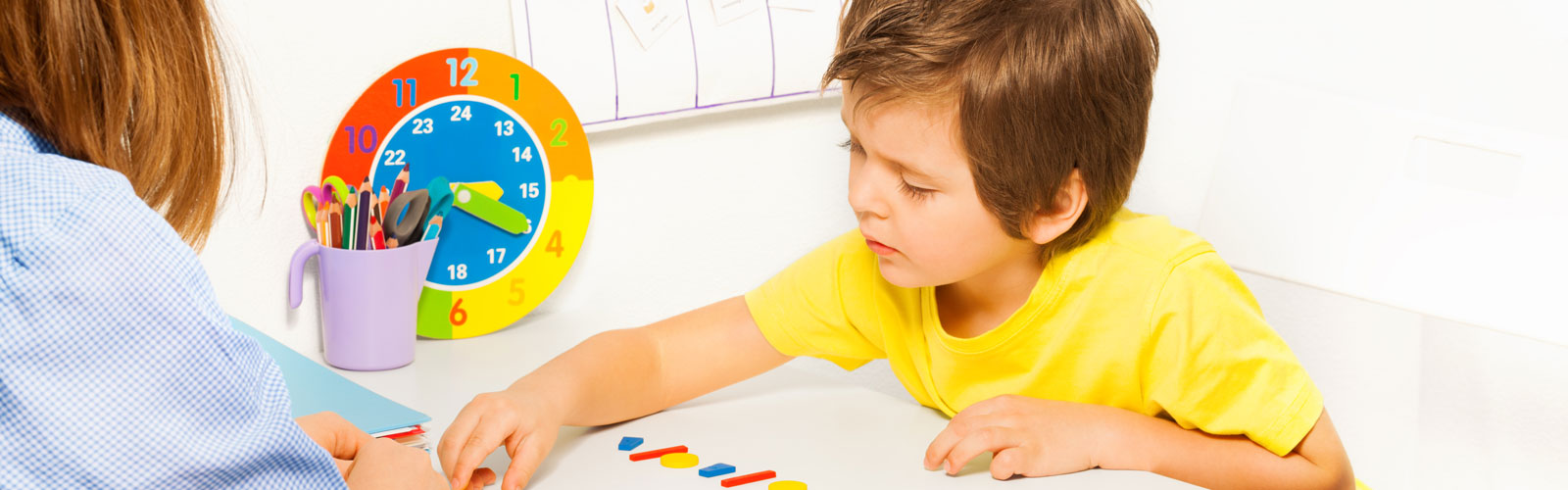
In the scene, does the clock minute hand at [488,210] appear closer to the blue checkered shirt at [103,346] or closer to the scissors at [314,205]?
the scissors at [314,205]

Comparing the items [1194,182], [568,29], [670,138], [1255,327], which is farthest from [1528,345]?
[568,29]

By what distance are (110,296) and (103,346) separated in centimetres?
2

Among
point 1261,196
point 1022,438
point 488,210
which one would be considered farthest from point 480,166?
point 1261,196

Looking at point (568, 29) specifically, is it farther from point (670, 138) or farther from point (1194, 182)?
point (1194, 182)

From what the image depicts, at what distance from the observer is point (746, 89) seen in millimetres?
1133

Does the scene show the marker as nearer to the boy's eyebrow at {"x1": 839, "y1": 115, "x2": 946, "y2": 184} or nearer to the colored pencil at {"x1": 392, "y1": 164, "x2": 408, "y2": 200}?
the colored pencil at {"x1": 392, "y1": 164, "x2": 408, "y2": 200}

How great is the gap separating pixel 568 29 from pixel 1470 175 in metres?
0.79

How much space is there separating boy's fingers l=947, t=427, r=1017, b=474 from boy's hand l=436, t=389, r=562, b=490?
0.77ft

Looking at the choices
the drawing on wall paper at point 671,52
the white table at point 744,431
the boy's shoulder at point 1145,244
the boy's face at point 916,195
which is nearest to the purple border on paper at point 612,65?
the drawing on wall paper at point 671,52

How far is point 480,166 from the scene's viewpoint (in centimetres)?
94

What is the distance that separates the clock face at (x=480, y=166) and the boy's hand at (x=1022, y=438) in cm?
42

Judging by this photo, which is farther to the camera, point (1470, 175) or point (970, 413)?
point (1470, 175)

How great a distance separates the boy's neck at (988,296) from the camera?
83 centimetres

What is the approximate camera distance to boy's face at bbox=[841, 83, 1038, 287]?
701mm
